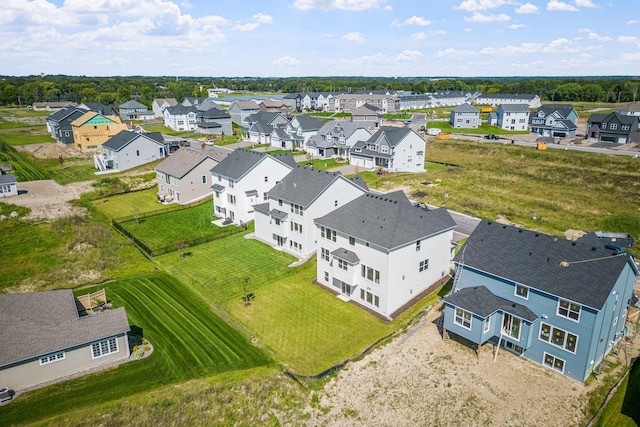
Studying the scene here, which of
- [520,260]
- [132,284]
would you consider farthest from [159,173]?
[520,260]

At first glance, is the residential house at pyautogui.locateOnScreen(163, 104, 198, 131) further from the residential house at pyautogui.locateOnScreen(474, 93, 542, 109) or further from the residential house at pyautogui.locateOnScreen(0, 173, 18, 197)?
the residential house at pyautogui.locateOnScreen(474, 93, 542, 109)

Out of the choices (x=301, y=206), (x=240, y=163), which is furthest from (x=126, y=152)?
(x=301, y=206)

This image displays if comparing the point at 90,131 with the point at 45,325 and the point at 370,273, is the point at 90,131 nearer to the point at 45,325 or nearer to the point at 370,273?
the point at 45,325

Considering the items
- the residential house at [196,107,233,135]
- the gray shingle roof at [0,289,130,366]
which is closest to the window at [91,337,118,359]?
the gray shingle roof at [0,289,130,366]

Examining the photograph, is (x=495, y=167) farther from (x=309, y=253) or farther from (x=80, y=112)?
(x=80, y=112)

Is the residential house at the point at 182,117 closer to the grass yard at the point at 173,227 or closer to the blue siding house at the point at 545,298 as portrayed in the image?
the grass yard at the point at 173,227

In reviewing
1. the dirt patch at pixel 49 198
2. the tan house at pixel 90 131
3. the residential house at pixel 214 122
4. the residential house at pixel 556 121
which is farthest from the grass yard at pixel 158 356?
the residential house at pixel 556 121
